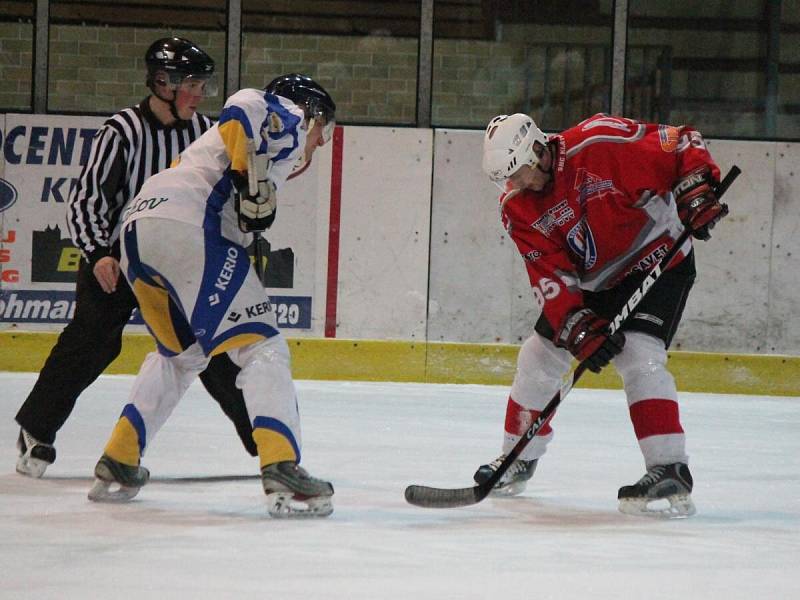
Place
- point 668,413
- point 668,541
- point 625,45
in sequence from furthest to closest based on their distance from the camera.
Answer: point 625,45 → point 668,413 → point 668,541

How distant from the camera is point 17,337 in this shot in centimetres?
578

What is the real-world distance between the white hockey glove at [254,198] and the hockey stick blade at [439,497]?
68 cm

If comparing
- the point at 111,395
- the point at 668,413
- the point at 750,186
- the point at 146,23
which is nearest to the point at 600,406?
the point at 750,186

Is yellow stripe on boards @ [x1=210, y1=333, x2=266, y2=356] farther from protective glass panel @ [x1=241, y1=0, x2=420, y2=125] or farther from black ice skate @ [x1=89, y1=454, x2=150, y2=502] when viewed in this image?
protective glass panel @ [x1=241, y1=0, x2=420, y2=125]

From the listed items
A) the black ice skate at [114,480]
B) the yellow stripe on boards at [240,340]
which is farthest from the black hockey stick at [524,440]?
the black ice skate at [114,480]

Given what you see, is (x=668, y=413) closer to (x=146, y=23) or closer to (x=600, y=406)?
(x=600, y=406)

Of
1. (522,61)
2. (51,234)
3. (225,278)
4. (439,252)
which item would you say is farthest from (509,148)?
(522,61)

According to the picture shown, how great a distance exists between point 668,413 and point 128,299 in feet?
4.66

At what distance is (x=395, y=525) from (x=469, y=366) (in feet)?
10.8

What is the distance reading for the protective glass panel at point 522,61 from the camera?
20.9ft

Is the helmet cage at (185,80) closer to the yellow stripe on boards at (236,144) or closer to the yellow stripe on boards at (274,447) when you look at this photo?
the yellow stripe on boards at (236,144)

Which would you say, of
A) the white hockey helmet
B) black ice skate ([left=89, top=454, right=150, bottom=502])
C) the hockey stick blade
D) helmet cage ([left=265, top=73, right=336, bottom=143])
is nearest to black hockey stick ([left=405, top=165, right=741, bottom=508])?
the hockey stick blade

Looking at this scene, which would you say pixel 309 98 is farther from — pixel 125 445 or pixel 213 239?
pixel 125 445

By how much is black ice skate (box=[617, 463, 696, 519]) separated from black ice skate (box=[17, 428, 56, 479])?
4.66 ft
